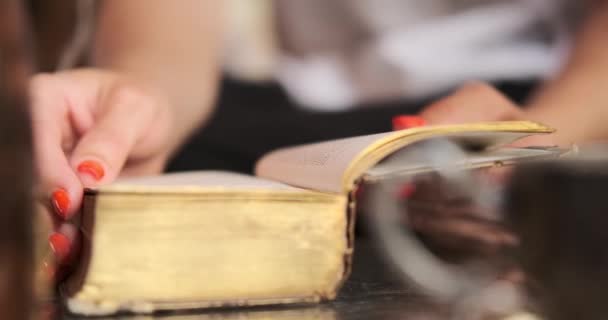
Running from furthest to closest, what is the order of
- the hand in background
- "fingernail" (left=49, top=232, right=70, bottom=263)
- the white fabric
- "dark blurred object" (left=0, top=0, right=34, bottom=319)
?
the white fabric → the hand in background → "fingernail" (left=49, top=232, right=70, bottom=263) → "dark blurred object" (left=0, top=0, right=34, bottom=319)

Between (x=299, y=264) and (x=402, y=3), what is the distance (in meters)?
0.61

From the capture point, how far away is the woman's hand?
12.0 inches

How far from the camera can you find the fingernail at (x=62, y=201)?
11.7 inches

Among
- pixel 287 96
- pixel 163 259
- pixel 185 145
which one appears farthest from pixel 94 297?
pixel 287 96

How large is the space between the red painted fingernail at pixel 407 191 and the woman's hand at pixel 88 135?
0.54 feet

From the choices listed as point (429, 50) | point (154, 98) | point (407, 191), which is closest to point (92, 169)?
point (154, 98)

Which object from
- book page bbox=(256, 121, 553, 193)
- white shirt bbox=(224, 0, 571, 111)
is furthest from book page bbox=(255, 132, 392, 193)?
white shirt bbox=(224, 0, 571, 111)

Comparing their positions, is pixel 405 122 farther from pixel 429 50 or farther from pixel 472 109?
pixel 429 50

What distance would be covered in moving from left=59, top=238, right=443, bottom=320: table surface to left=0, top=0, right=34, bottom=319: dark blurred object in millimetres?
80

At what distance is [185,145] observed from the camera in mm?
651

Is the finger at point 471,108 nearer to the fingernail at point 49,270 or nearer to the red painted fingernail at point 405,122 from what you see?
the red painted fingernail at point 405,122

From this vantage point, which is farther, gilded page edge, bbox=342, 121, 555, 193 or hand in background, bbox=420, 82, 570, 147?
hand in background, bbox=420, 82, 570, 147

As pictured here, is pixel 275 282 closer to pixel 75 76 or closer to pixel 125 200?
pixel 125 200

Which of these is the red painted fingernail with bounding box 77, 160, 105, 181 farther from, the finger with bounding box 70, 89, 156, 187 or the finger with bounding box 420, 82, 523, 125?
the finger with bounding box 420, 82, 523, 125
